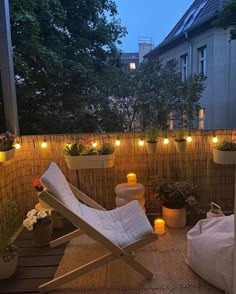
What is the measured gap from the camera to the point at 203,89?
9.80ft

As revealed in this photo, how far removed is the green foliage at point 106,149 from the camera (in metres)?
2.59

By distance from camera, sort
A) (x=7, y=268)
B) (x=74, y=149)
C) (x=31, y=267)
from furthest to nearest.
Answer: (x=74, y=149)
(x=31, y=267)
(x=7, y=268)

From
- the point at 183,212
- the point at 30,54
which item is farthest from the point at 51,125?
the point at 183,212

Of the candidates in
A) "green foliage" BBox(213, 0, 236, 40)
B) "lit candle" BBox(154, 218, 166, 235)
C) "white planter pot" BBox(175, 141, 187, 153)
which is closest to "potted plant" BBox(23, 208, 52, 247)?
"lit candle" BBox(154, 218, 166, 235)

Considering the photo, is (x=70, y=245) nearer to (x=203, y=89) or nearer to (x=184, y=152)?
(x=184, y=152)

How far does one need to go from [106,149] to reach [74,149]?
0.98 feet

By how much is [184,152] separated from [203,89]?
0.74 m

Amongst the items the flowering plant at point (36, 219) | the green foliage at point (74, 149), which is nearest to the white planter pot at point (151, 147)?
the green foliage at point (74, 149)

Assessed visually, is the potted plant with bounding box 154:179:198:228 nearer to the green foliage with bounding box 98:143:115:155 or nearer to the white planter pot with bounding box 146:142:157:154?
the white planter pot with bounding box 146:142:157:154

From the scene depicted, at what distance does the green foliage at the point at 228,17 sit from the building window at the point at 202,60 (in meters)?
0.28

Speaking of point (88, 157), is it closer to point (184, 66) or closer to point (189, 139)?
point (189, 139)

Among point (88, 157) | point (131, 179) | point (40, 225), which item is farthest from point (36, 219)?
point (131, 179)

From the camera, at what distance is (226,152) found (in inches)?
101

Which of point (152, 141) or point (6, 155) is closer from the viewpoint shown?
point (6, 155)
